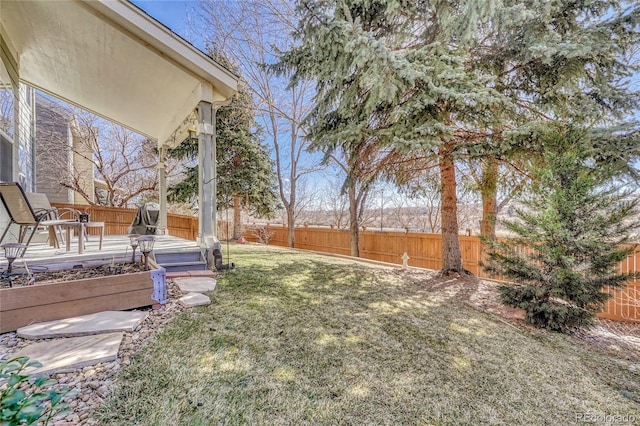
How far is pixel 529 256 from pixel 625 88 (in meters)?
3.40

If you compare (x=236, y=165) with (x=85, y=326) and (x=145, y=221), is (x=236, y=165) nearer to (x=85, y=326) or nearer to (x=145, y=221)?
(x=145, y=221)

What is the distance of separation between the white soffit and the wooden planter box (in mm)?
3430

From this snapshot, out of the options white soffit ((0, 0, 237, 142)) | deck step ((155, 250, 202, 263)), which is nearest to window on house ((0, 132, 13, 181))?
white soffit ((0, 0, 237, 142))

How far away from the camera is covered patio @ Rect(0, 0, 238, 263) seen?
419 cm

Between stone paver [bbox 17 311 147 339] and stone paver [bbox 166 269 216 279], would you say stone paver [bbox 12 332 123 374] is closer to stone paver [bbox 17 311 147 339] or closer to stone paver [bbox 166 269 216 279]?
stone paver [bbox 17 311 147 339]

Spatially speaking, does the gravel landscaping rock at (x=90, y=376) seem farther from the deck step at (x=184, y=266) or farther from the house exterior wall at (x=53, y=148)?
the house exterior wall at (x=53, y=148)

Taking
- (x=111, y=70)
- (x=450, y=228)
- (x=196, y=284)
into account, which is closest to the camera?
(x=196, y=284)

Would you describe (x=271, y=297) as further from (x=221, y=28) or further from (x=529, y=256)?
(x=221, y=28)

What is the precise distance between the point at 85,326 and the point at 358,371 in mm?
2424

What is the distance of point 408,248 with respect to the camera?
32.0ft

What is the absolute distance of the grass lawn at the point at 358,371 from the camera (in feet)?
6.20

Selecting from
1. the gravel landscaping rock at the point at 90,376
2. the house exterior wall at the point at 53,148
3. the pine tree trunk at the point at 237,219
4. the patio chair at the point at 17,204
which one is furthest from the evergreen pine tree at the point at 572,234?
the house exterior wall at the point at 53,148

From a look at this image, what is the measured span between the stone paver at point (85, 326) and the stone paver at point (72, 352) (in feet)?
0.26

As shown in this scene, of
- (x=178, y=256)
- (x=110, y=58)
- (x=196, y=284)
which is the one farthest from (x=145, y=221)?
(x=196, y=284)
